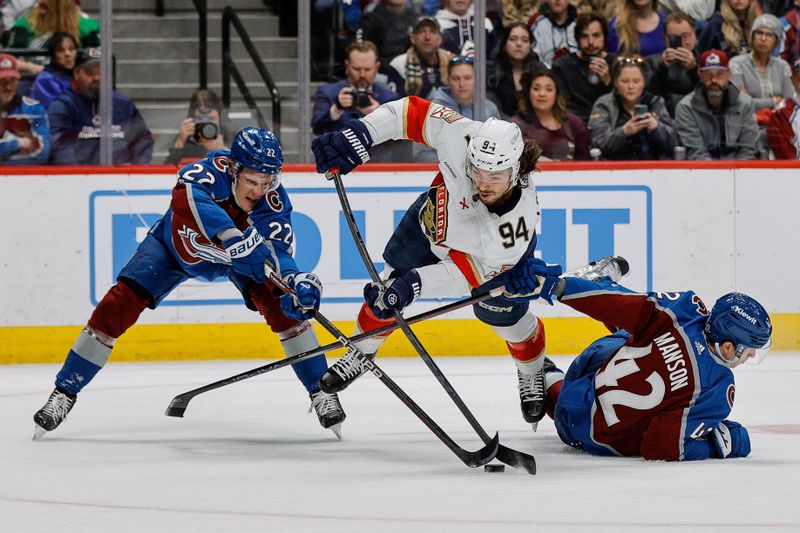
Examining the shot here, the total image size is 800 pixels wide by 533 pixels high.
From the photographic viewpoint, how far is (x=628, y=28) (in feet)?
22.6

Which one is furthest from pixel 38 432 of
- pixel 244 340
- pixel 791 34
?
pixel 791 34

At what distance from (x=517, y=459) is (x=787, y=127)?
3.71 m

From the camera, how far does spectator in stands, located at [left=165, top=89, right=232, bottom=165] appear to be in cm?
652

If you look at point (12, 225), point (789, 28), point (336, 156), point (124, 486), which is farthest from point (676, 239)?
point (124, 486)

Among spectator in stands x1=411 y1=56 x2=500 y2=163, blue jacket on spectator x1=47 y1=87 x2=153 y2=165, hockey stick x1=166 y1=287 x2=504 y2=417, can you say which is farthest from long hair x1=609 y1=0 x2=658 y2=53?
hockey stick x1=166 y1=287 x2=504 y2=417

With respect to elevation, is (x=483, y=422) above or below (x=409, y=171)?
below

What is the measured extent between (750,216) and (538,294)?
306 centimetres

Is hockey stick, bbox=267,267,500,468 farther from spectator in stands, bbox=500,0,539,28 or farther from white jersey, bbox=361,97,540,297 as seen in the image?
spectator in stands, bbox=500,0,539,28

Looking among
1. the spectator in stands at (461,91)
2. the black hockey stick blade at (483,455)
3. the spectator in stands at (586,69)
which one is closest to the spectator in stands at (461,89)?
the spectator in stands at (461,91)

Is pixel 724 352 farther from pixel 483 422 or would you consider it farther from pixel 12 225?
pixel 12 225

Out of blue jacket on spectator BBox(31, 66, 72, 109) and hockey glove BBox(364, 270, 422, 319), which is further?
blue jacket on spectator BBox(31, 66, 72, 109)

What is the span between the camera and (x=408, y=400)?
410cm

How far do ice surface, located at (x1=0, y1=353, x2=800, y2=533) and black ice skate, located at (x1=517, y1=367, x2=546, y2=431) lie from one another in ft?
0.25

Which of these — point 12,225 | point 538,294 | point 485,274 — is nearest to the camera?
point 538,294
